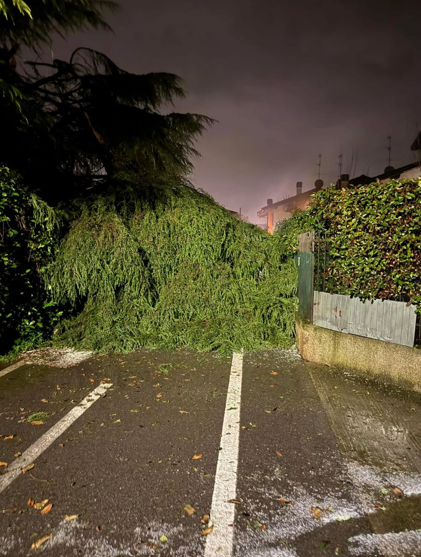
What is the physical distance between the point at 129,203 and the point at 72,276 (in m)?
1.88

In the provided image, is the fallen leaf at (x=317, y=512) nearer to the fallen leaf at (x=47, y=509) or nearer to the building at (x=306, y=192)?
the fallen leaf at (x=47, y=509)

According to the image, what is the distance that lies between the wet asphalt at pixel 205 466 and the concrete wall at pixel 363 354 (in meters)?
0.22

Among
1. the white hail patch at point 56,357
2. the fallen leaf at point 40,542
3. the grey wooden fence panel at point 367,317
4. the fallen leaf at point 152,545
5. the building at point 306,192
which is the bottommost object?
the fallen leaf at point 40,542

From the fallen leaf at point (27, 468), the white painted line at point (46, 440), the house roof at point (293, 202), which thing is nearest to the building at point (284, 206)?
the house roof at point (293, 202)

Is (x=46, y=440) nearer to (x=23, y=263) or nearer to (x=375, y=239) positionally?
(x=23, y=263)

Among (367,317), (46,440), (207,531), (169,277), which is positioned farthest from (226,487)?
(169,277)

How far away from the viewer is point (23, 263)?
573 cm

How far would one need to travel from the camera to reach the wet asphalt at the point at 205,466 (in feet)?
6.73

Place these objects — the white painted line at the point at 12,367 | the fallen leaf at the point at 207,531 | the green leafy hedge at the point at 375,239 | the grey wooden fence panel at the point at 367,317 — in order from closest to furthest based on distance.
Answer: the fallen leaf at the point at 207,531 → the green leafy hedge at the point at 375,239 → the grey wooden fence panel at the point at 367,317 → the white painted line at the point at 12,367

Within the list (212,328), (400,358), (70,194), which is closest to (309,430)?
(400,358)

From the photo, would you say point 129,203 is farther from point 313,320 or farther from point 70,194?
point 313,320

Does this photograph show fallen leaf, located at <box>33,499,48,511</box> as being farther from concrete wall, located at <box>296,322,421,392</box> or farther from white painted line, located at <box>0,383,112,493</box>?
concrete wall, located at <box>296,322,421,392</box>

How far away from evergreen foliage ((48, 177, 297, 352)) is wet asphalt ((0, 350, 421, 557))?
4.88 feet

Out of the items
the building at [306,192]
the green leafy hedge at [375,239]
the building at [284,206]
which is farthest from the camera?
the building at [284,206]
